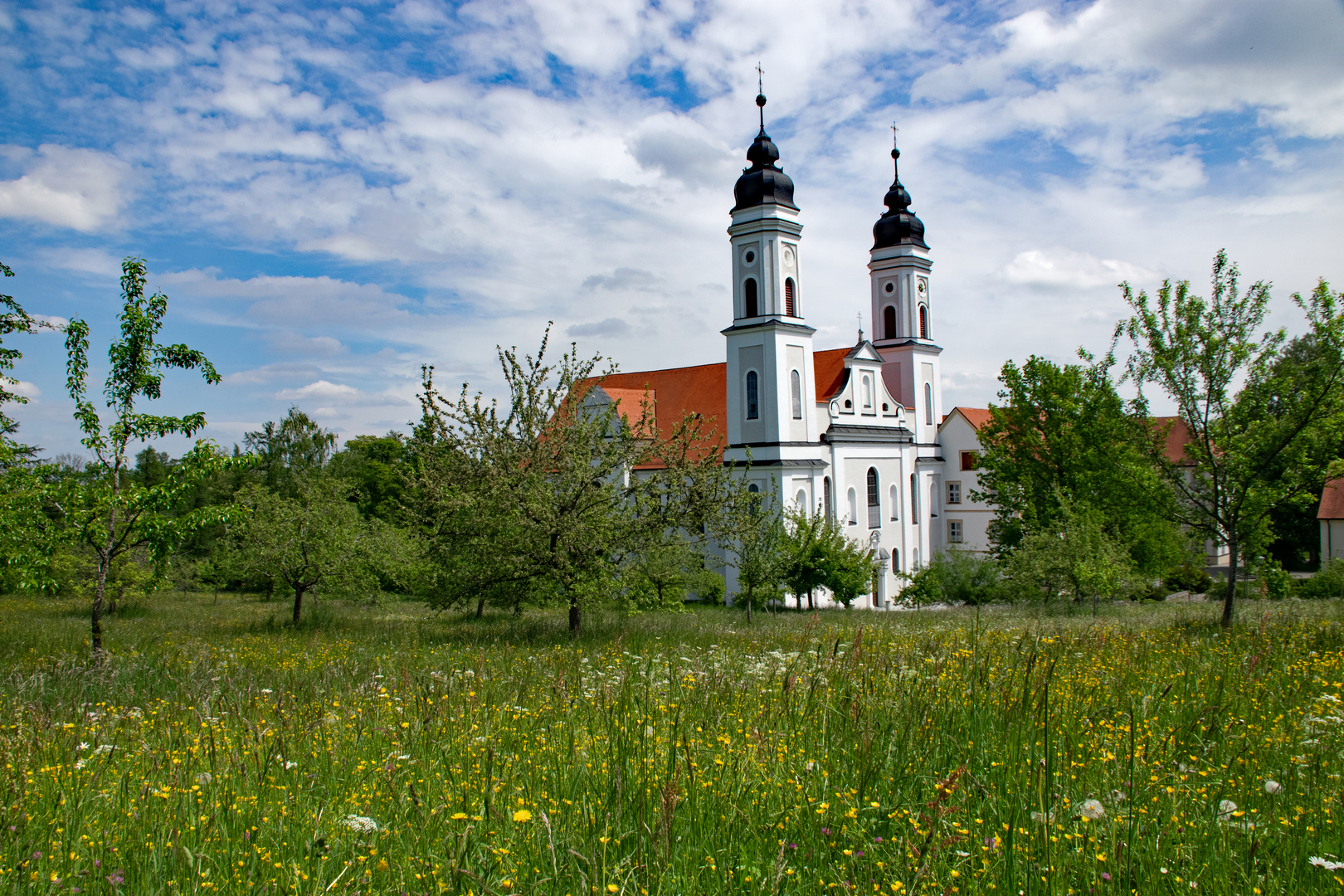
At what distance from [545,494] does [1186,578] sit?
130 ft

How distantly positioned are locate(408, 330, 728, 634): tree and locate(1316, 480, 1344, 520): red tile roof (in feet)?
144

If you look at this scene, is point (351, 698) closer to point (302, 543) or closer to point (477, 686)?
point (477, 686)

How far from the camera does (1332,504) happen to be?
41.7 m

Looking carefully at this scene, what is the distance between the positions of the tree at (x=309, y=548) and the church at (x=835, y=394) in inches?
504

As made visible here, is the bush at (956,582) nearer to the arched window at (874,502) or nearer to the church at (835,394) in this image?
the church at (835,394)

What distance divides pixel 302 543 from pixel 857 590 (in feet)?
65.7

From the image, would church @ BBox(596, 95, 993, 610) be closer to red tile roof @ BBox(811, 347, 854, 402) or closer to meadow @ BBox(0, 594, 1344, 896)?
red tile roof @ BBox(811, 347, 854, 402)

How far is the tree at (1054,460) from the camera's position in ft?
110

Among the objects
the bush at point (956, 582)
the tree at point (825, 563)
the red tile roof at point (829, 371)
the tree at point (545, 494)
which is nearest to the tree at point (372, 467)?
the red tile roof at point (829, 371)

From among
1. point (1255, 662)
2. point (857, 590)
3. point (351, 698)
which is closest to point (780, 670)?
point (351, 698)

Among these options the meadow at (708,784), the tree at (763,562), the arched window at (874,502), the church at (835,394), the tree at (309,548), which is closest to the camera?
the meadow at (708,784)

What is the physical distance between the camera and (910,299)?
4759cm

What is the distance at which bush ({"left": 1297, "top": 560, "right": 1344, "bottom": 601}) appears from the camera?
25.8 m

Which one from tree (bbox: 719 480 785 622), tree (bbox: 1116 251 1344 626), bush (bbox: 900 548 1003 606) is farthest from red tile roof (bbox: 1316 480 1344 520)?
tree (bbox: 1116 251 1344 626)
